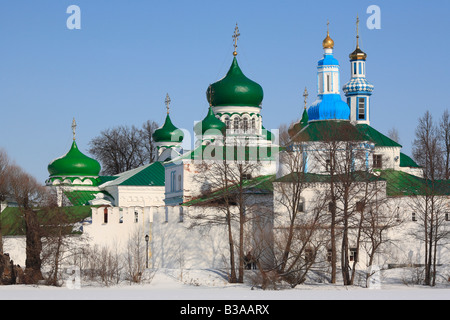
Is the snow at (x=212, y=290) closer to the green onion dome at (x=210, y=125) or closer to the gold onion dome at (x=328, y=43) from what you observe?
the green onion dome at (x=210, y=125)

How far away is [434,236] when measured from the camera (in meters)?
34.8

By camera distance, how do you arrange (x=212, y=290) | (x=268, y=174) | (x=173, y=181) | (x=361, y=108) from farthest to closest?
(x=361, y=108) < (x=173, y=181) < (x=268, y=174) < (x=212, y=290)

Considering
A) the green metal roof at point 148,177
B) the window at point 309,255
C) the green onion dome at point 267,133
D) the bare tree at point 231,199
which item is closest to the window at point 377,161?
the bare tree at point 231,199

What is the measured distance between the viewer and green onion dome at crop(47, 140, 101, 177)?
49969 mm

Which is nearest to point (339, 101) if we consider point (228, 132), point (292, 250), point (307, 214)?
point (228, 132)

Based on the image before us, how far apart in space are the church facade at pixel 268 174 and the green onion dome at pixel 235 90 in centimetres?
4

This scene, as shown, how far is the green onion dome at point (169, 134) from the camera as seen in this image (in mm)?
51344

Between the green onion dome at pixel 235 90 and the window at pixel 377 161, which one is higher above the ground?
the green onion dome at pixel 235 90

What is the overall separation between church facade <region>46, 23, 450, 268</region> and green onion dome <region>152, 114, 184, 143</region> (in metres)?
6.23

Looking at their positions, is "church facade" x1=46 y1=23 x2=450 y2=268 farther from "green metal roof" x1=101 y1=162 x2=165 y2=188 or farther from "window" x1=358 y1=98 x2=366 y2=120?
"green metal roof" x1=101 y1=162 x2=165 y2=188

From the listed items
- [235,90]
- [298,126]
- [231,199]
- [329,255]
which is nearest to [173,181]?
[235,90]

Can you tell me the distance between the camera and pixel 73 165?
50094 millimetres

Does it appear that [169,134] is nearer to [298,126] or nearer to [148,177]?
[148,177]

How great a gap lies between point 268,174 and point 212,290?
1058cm
